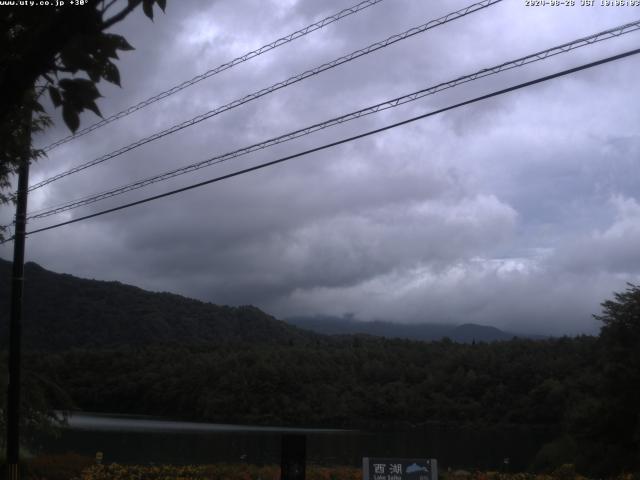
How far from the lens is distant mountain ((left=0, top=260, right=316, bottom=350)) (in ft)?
287

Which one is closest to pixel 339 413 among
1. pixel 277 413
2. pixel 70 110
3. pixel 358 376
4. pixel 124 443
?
pixel 277 413

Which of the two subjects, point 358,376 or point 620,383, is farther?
point 358,376

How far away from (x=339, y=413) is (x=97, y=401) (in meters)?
18.9

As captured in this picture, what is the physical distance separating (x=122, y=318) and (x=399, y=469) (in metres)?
101

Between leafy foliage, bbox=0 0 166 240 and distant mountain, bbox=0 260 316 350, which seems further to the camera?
distant mountain, bbox=0 260 316 350

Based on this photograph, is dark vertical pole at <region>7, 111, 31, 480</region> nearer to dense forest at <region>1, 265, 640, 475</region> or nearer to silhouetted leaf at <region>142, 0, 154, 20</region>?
silhouetted leaf at <region>142, 0, 154, 20</region>

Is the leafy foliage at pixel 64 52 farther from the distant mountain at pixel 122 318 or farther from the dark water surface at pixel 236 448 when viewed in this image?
the distant mountain at pixel 122 318

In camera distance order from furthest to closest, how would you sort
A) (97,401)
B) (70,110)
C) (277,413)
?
(277,413), (97,401), (70,110)

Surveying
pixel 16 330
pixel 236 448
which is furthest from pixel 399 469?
pixel 236 448

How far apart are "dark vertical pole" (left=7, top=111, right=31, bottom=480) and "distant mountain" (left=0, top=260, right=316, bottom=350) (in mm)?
59181

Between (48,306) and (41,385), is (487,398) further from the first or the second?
(48,306)

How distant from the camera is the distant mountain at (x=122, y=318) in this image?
8756cm

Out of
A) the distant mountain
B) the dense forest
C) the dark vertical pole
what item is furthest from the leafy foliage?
the distant mountain

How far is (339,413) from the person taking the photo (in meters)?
62.8
